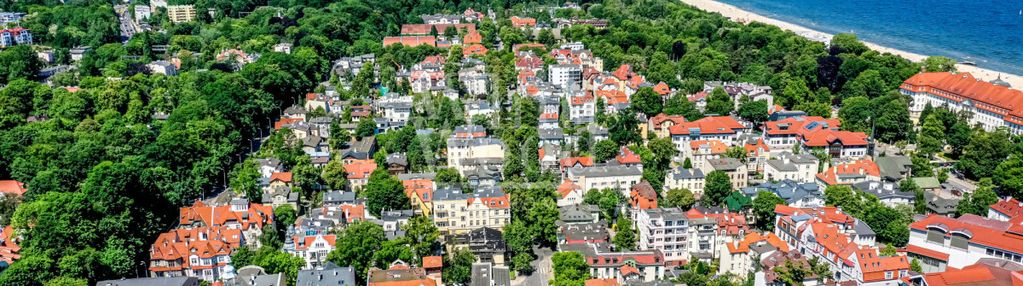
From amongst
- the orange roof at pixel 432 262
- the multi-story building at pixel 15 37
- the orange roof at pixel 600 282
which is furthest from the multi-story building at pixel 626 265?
the multi-story building at pixel 15 37

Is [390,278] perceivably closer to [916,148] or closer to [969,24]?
[916,148]

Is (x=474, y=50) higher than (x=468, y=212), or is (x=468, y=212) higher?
(x=474, y=50)

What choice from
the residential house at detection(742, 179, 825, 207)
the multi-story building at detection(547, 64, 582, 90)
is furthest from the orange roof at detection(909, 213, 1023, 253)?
the multi-story building at detection(547, 64, 582, 90)

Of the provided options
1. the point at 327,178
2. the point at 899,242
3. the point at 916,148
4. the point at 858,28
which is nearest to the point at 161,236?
the point at 327,178

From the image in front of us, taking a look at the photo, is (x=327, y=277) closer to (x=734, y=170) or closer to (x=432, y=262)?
(x=432, y=262)

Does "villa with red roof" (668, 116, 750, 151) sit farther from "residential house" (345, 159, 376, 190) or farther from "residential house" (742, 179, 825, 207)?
"residential house" (345, 159, 376, 190)

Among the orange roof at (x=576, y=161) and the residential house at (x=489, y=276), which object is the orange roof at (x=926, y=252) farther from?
the residential house at (x=489, y=276)

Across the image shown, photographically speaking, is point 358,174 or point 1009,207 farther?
point 358,174

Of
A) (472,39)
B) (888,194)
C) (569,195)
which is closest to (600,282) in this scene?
(569,195)
